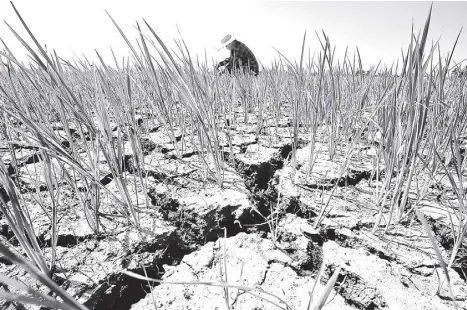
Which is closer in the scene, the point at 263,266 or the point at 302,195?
the point at 263,266

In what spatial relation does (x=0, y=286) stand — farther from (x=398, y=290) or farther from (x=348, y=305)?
(x=398, y=290)

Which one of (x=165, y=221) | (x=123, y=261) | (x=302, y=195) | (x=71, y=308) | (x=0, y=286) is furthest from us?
(x=302, y=195)

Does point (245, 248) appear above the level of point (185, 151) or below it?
below

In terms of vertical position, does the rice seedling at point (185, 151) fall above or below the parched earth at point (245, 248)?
above

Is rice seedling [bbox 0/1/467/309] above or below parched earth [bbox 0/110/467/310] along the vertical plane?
above

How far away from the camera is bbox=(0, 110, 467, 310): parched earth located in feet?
1.76

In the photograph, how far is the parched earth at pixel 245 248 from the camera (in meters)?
0.54

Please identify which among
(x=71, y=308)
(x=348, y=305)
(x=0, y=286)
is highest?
(x=71, y=308)

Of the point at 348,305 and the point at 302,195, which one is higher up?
the point at 302,195

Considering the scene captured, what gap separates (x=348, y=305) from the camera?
0.53 metres

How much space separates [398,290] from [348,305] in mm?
114

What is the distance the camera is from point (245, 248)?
678mm

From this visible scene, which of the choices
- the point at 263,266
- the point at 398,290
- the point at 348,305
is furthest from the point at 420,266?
the point at 263,266

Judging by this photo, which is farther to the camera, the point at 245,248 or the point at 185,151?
the point at 185,151
